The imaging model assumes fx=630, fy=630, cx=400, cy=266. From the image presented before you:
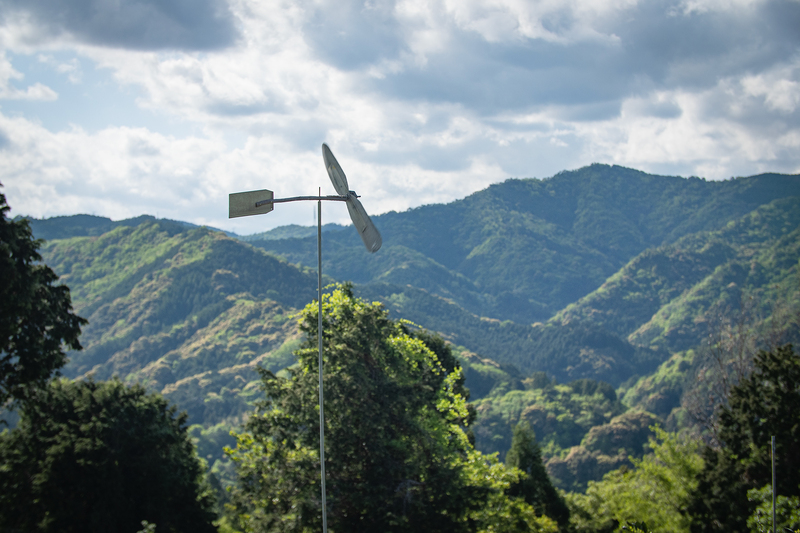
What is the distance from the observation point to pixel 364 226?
11.9 metres

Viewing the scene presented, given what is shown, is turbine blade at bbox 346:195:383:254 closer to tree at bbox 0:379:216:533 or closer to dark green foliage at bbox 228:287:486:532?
dark green foliage at bbox 228:287:486:532

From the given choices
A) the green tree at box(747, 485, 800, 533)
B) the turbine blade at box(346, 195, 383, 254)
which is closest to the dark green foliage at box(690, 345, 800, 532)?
the green tree at box(747, 485, 800, 533)

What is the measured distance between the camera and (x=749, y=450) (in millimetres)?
30781

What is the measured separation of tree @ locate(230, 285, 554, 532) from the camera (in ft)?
76.8

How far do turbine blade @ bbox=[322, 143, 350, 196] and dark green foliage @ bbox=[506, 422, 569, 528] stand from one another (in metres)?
32.1

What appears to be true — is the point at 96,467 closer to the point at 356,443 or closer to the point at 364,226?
the point at 356,443

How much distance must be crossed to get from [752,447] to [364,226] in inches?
1076

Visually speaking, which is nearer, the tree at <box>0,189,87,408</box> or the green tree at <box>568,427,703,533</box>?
the tree at <box>0,189,87,408</box>

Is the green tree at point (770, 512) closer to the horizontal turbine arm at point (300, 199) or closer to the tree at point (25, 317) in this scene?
the horizontal turbine arm at point (300, 199)

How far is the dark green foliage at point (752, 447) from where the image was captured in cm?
2900

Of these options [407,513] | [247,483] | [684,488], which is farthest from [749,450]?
[247,483]

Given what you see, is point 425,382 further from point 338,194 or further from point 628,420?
point 628,420

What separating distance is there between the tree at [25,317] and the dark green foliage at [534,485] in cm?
2841

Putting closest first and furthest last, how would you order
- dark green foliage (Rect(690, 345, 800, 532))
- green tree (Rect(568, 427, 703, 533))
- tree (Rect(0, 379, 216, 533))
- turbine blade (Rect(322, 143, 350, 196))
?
turbine blade (Rect(322, 143, 350, 196)) → tree (Rect(0, 379, 216, 533)) → dark green foliage (Rect(690, 345, 800, 532)) → green tree (Rect(568, 427, 703, 533))
